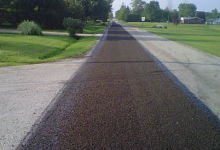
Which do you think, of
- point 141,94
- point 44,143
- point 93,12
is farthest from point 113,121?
point 93,12

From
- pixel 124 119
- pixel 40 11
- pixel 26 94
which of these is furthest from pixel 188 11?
pixel 124 119

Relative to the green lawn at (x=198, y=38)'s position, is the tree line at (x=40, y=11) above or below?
above

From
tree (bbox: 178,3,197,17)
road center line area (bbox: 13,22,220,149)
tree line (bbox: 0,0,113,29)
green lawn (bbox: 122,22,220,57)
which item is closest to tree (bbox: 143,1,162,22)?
tree (bbox: 178,3,197,17)

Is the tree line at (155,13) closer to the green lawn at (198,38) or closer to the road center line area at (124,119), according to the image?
the green lawn at (198,38)

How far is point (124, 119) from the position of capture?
4.48m

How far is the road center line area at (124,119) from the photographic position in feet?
11.9

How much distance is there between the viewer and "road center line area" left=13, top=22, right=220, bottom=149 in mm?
3625

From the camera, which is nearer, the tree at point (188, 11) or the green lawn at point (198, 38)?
the green lawn at point (198, 38)

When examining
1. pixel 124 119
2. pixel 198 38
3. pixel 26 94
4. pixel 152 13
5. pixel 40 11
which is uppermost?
pixel 152 13

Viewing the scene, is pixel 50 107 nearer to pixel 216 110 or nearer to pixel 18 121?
pixel 18 121

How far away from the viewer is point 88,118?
4516 millimetres

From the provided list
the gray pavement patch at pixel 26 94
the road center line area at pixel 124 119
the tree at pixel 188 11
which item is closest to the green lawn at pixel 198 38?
the road center line area at pixel 124 119

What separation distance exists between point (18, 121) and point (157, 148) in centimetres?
305

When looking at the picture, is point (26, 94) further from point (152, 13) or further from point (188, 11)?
point (188, 11)
